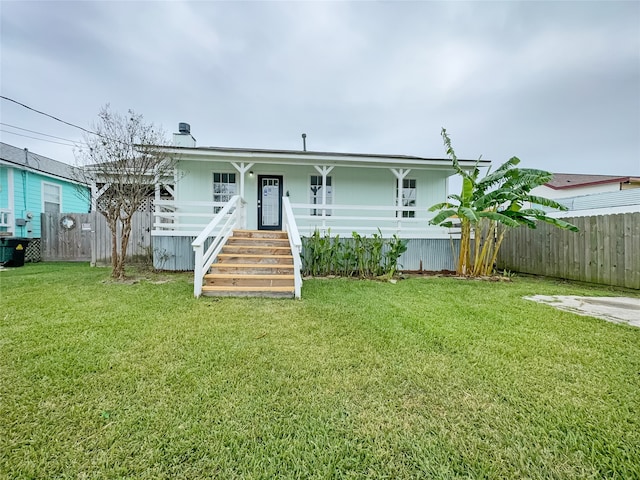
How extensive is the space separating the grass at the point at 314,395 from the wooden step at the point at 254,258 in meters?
2.22

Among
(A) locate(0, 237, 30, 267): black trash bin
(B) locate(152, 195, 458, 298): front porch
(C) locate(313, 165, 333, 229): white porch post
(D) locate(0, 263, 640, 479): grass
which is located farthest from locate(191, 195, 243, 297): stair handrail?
(A) locate(0, 237, 30, 267): black trash bin

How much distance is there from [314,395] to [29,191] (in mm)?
15759

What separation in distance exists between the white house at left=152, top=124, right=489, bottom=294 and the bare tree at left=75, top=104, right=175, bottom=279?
3.47 ft

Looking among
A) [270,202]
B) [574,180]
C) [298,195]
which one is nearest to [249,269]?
[270,202]

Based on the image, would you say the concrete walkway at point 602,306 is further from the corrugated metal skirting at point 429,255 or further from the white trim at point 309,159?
the white trim at point 309,159

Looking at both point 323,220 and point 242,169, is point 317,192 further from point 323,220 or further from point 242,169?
point 242,169

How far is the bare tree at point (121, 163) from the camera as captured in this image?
6254 millimetres

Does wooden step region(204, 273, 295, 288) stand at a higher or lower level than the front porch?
lower

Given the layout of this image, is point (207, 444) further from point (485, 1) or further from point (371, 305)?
point (485, 1)

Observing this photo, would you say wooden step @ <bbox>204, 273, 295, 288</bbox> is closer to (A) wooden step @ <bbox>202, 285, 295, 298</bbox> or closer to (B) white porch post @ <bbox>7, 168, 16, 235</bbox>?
(A) wooden step @ <bbox>202, 285, 295, 298</bbox>

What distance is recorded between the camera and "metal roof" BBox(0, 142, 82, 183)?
36.4 feet

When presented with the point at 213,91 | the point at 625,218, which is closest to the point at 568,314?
the point at 625,218

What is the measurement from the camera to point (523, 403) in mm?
1972

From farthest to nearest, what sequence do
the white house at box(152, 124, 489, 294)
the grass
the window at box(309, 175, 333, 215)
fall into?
the window at box(309, 175, 333, 215)
the white house at box(152, 124, 489, 294)
the grass
